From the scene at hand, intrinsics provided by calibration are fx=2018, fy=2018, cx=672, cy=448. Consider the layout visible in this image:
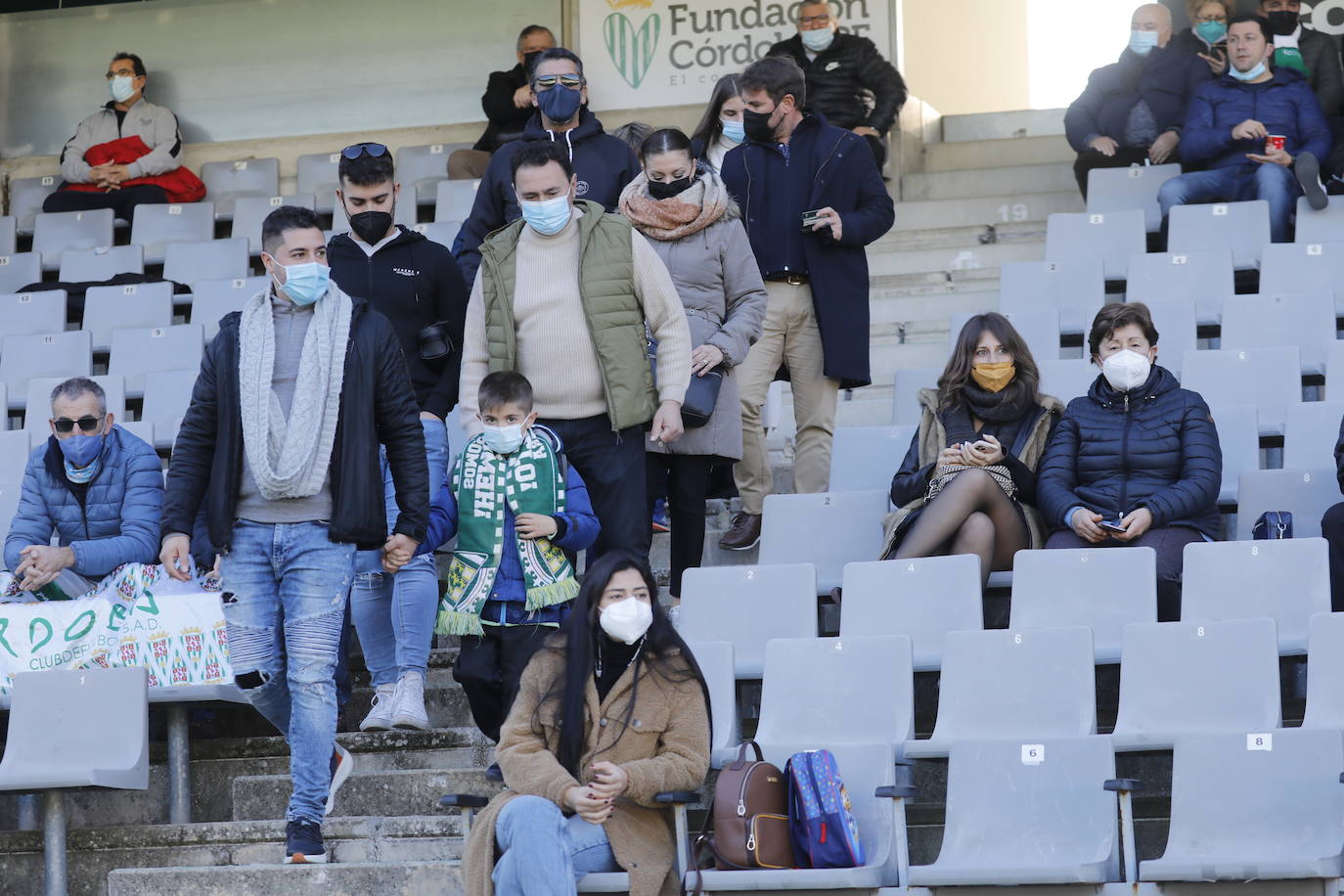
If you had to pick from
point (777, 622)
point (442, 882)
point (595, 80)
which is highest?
point (595, 80)

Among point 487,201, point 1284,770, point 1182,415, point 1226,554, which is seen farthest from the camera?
point 487,201

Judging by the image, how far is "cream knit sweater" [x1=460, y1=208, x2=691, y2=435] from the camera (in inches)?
215

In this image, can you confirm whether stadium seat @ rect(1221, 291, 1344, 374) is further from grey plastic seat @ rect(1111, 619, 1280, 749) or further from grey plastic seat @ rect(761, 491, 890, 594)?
grey plastic seat @ rect(1111, 619, 1280, 749)

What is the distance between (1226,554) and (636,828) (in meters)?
1.82

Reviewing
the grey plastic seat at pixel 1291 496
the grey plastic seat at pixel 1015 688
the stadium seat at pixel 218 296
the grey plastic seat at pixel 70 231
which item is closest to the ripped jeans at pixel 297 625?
the grey plastic seat at pixel 1015 688

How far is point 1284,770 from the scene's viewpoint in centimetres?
443

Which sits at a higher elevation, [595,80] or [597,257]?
[595,80]

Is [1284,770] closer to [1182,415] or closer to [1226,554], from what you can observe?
[1226,554]

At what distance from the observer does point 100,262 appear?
947cm

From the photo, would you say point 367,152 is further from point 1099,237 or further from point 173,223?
point 173,223

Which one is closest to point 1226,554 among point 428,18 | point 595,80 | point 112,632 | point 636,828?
point 636,828

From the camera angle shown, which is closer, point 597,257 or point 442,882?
point 442,882

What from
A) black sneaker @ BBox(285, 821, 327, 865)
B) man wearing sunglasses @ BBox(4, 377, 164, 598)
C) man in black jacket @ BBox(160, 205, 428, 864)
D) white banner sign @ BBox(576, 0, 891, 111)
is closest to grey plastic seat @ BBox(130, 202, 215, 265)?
white banner sign @ BBox(576, 0, 891, 111)

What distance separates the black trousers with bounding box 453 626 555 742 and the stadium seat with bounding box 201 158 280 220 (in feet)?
18.6
